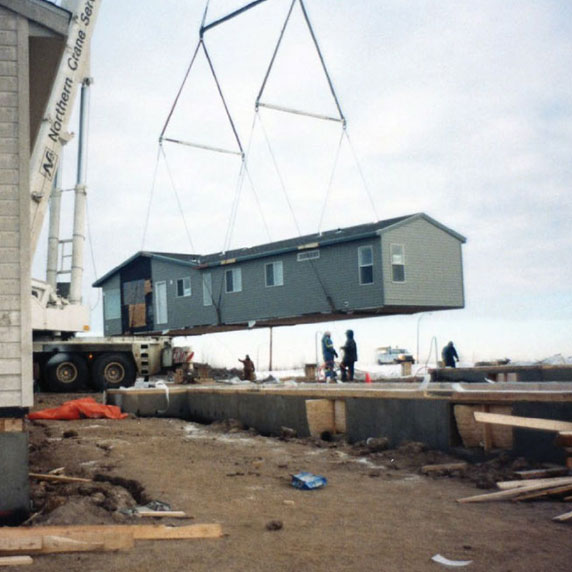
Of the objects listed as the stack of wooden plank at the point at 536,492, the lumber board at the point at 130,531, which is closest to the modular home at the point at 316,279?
the stack of wooden plank at the point at 536,492

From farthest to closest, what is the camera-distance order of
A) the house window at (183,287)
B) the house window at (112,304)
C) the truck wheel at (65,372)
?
1. the house window at (112,304)
2. the house window at (183,287)
3. the truck wheel at (65,372)

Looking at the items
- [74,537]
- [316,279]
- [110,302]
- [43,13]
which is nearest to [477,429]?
[74,537]

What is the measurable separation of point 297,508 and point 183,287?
26164 millimetres

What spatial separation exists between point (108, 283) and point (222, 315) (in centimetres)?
949

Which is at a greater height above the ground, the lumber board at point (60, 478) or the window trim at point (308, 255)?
the window trim at point (308, 255)

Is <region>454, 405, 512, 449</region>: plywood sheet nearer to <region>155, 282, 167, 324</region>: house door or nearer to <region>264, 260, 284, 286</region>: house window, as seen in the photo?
<region>264, 260, 284, 286</region>: house window

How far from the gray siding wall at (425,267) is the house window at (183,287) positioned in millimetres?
10275

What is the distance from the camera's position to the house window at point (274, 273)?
28781mm

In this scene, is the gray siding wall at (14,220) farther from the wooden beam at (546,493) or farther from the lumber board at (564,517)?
the lumber board at (564,517)

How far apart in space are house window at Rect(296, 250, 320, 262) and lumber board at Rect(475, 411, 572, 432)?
18896 mm

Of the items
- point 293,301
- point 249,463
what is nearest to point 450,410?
point 249,463

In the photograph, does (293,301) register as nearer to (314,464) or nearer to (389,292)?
(389,292)

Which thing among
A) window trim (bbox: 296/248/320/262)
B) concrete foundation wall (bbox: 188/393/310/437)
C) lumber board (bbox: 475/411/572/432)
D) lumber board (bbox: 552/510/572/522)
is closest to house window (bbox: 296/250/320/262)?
window trim (bbox: 296/248/320/262)

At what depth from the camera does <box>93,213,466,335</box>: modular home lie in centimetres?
2609
